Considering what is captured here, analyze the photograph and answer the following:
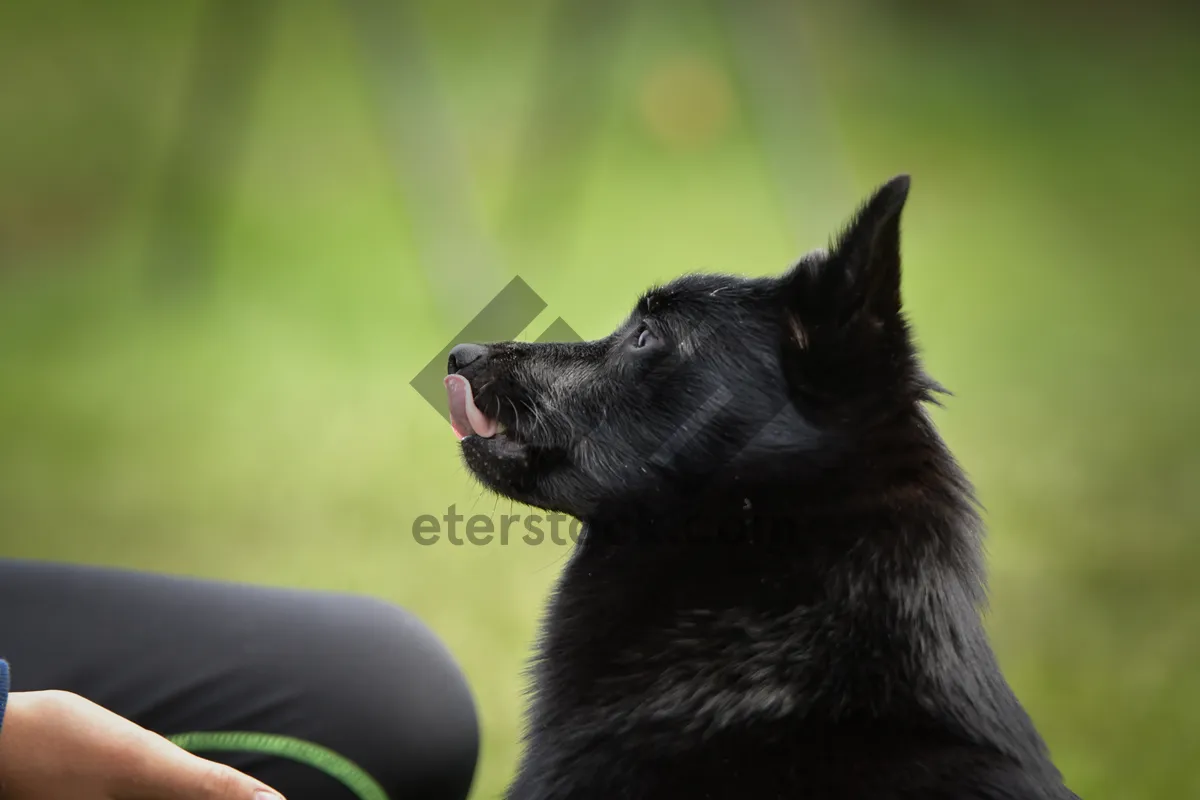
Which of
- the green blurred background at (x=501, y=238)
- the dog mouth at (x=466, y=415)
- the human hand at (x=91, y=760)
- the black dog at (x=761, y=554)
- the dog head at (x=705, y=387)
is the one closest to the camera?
the human hand at (x=91, y=760)

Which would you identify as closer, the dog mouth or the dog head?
the dog head

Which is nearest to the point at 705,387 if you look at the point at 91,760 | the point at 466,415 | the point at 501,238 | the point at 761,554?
the point at 761,554

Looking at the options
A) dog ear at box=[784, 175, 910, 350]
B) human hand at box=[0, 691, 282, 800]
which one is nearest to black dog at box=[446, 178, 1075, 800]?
dog ear at box=[784, 175, 910, 350]

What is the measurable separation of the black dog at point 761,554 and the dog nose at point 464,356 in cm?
4

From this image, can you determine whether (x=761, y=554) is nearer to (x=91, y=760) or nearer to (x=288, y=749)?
(x=288, y=749)

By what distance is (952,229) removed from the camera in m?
4.57

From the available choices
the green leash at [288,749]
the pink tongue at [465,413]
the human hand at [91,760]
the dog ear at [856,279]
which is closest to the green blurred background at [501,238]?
the pink tongue at [465,413]

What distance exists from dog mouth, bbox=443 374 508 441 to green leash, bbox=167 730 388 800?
442mm

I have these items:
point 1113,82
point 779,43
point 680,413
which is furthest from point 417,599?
point 1113,82

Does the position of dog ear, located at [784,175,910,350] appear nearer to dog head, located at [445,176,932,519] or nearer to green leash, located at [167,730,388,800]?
dog head, located at [445,176,932,519]

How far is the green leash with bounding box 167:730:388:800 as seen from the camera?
1157 millimetres

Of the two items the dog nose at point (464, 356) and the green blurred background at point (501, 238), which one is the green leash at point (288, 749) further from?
the green blurred background at point (501, 238)

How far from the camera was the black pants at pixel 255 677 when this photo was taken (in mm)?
1159

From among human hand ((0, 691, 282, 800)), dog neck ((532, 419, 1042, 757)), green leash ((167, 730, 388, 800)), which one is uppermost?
human hand ((0, 691, 282, 800))
